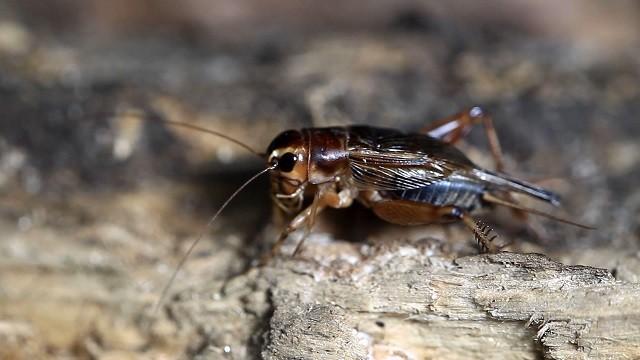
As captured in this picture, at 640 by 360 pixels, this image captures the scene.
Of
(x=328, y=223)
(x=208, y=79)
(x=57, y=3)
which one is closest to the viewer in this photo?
(x=328, y=223)

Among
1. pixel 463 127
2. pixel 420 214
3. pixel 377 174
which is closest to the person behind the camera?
pixel 420 214

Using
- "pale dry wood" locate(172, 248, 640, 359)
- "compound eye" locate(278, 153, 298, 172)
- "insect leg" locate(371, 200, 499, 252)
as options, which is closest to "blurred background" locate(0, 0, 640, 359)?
"insect leg" locate(371, 200, 499, 252)

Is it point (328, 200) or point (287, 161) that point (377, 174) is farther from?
point (287, 161)

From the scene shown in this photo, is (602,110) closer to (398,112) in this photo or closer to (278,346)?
(398,112)

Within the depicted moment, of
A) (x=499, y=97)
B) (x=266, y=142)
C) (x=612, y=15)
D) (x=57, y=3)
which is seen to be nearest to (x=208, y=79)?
(x=266, y=142)

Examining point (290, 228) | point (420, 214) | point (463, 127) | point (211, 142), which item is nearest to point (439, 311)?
point (420, 214)

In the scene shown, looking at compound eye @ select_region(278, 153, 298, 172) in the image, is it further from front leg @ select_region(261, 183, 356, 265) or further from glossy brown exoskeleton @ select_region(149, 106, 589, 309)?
front leg @ select_region(261, 183, 356, 265)

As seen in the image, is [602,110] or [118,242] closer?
[118,242]

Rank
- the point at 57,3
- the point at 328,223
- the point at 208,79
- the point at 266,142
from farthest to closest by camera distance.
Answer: the point at 57,3 < the point at 208,79 < the point at 266,142 < the point at 328,223
